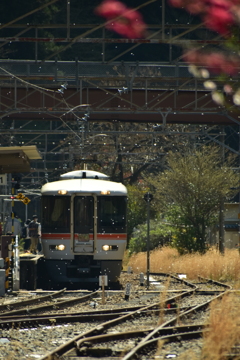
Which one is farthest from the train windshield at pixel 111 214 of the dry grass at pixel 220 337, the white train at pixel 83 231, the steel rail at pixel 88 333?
the dry grass at pixel 220 337

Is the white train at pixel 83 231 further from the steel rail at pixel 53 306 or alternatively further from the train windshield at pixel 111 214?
the steel rail at pixel 53 306

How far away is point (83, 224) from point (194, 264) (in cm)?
534

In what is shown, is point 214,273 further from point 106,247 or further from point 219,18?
point 219,18

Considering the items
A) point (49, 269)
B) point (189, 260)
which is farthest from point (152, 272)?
point (49, 269)

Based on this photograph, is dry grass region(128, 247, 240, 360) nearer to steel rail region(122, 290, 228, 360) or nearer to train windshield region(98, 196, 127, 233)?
steel rail region(122, 290, 228, 360)

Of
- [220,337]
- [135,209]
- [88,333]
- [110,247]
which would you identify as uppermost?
[135,209]

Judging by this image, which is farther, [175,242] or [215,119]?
[215,119]

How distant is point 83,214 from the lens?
19000 millimetres

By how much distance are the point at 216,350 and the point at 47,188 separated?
41.2 ft

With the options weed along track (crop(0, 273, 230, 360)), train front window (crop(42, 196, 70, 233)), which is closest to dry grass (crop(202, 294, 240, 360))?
weed along track (crop(0, 273, 230, 360))

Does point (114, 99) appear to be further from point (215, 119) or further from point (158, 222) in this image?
point (158, 222)

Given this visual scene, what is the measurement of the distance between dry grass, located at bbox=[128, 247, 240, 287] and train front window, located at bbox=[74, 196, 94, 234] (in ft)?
14.1

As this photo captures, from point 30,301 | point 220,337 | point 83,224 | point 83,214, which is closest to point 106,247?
point 83,224

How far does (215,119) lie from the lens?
29625 millimetres
